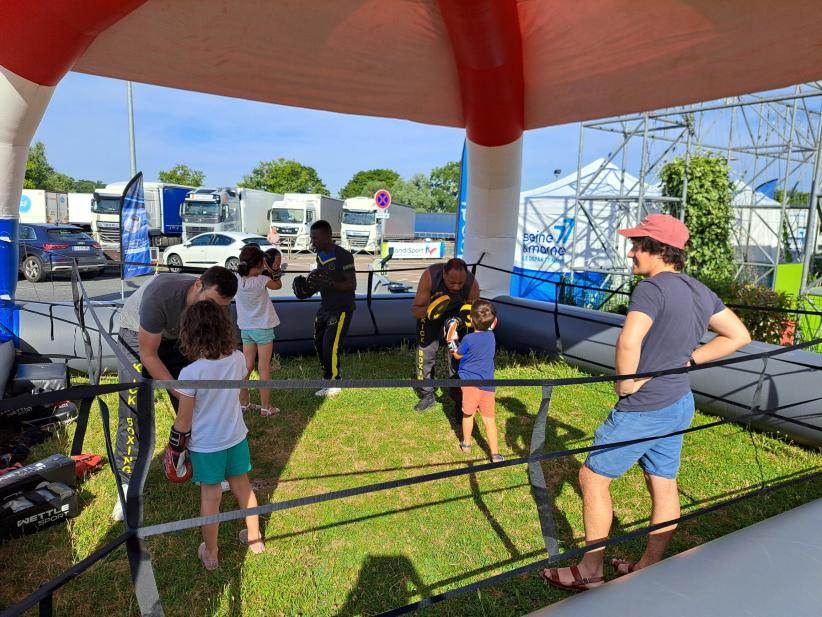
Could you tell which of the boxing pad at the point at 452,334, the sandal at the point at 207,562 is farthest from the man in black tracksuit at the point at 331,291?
the sandal at the point at 207,562

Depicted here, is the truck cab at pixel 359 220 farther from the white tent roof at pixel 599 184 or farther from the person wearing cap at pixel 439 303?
the person wearing cap at pixel 439 303

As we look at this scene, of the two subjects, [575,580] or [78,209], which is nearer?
[575,580]

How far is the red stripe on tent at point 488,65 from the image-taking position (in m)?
4.85

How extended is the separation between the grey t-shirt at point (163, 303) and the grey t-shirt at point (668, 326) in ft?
8.45

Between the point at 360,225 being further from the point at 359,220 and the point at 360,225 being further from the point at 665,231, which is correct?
the point at 665,231

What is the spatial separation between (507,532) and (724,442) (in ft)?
9.20

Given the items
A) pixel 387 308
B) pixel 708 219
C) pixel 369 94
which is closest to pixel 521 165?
pixel 369 94

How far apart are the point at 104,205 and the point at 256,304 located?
2333 cm

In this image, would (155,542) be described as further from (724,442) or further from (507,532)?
(724,442)

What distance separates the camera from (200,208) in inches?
977

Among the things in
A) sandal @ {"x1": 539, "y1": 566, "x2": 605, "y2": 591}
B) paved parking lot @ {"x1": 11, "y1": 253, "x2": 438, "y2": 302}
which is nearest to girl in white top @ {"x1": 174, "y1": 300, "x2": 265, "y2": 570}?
sandal @ {"x1": 539, "y1": 566, "x2": 605, "y2": 591}

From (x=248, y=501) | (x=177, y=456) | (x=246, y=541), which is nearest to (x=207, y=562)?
(x=246, y=541)

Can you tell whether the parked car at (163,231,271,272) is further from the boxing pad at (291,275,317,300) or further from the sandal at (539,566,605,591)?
the sandal at (539,566,605,591)

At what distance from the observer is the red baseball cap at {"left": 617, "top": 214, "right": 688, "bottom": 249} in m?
2.49
